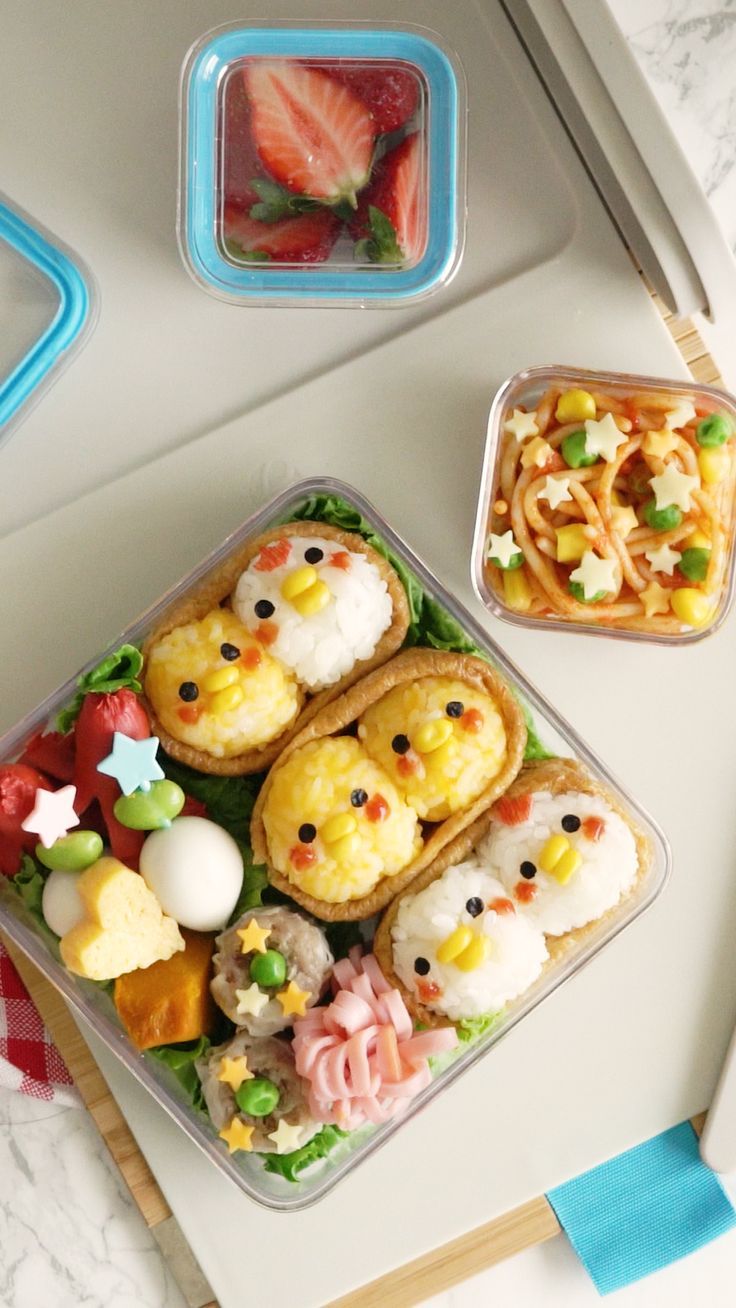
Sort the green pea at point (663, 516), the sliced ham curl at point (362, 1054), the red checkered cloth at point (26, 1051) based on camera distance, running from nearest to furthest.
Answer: the sliced ham curl at point (362, 1054) → the green pea at point (663, 516) → the red checkered cloth at point (26, 1051)

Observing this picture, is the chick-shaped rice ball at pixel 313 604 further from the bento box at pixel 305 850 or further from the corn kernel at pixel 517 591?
the corn kernel at pixel 517 591

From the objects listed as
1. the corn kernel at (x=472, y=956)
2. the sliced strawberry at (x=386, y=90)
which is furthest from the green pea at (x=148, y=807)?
the sliced strawberry at (x=386, y=90)

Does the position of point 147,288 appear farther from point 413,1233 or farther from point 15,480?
point 413,1233

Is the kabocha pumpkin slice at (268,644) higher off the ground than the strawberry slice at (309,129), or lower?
lower

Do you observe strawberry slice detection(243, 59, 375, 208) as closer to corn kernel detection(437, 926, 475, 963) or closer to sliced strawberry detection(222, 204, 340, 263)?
sliced strawberry detection(222, 204, 340, 263)

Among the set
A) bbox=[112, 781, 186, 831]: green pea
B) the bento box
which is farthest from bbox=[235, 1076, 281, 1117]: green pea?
bbox=[112, 781, 186, 831]: green pea

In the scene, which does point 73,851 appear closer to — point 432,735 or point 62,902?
point 62,902

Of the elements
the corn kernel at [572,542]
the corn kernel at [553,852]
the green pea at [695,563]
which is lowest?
the corn kernel at [553,852]
